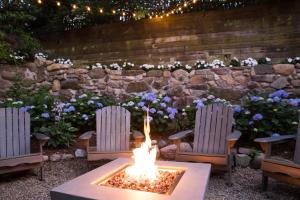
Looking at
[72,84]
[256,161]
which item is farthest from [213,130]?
[72,84]

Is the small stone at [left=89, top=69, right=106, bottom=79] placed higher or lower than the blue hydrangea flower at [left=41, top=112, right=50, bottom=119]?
higher

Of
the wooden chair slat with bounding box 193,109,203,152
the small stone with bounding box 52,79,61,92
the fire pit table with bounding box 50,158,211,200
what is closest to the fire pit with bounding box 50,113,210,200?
the fire pit table with bounding box 50,158,211,200

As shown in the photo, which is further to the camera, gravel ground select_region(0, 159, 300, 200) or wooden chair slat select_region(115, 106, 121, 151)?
wooden chair slat select_region(115, 106, 121, 151)

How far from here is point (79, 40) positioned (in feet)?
19.0

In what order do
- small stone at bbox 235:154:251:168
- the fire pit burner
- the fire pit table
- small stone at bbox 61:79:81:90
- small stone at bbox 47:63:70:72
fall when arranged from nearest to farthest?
the fire pit table, the fire pit burner, small stone at bbox 235:154:251:168, small stone at bbox 61:79:81:90, small stone at bbox 47:63:70:72

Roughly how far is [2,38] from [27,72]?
2.52ft


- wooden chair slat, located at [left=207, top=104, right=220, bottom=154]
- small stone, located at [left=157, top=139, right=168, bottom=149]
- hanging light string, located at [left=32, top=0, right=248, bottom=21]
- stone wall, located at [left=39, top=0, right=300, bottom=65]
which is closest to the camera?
wooden chair slat, located at [left=207, top=104, right=220, bottom=154]

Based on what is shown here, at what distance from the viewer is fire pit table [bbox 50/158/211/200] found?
1.53 m

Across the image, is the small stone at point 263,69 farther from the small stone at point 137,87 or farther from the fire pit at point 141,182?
the fire pit at point 141,182

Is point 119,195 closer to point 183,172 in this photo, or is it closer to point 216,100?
point 183,172

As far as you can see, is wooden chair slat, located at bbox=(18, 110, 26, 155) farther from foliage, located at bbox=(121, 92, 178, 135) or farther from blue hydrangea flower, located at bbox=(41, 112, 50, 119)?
foliage, located at bbox=(121, 92, 178, 135)

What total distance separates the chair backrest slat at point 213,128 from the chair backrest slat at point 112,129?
81 cm

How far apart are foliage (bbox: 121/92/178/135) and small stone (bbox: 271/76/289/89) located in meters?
1.52

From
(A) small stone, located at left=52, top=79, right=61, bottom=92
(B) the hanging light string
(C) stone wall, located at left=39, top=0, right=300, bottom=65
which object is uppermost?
(B) the hanging light string
